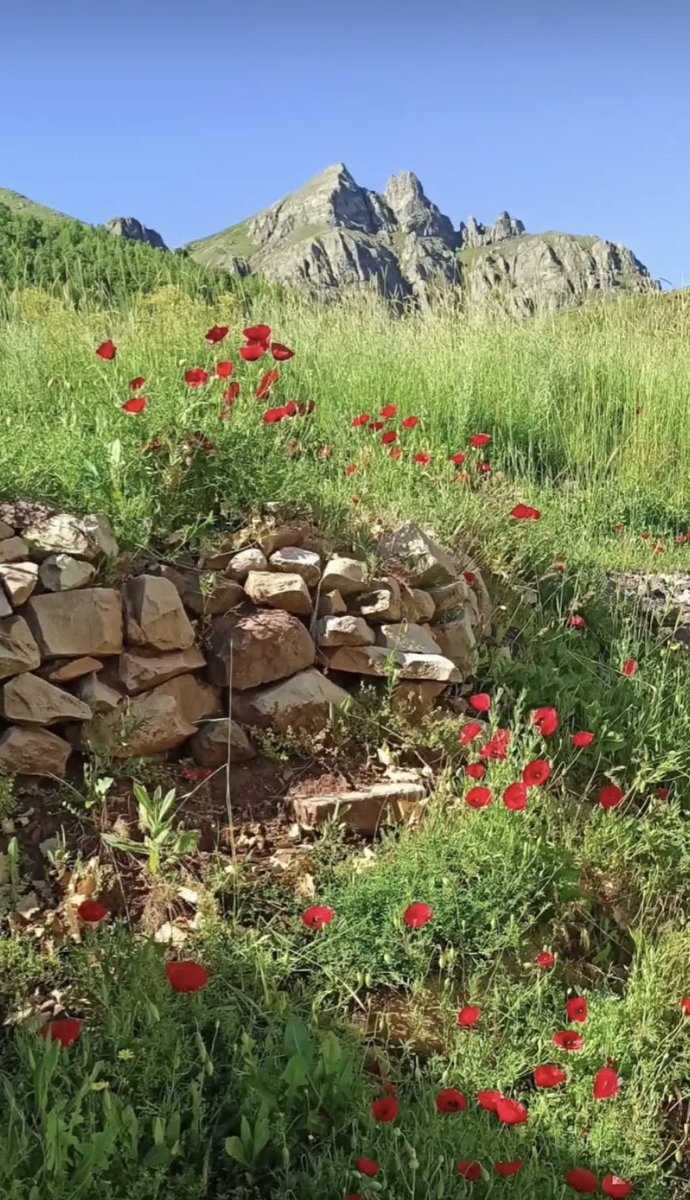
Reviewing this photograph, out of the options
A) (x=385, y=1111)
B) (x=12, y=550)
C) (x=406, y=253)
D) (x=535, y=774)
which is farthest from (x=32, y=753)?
(x=406, y=253)

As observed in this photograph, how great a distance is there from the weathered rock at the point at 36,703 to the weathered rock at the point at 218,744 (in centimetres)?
36

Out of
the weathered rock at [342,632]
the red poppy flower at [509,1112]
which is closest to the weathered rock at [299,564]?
the weathered rock at [342,632]

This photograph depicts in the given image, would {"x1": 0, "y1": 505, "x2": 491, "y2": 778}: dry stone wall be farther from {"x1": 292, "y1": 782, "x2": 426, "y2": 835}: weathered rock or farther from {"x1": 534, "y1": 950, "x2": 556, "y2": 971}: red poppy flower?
{"x1": 534, "y1": 950, "x2": 556, "y2": 971}: red poppy flower

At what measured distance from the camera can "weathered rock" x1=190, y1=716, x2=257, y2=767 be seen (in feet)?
9.58

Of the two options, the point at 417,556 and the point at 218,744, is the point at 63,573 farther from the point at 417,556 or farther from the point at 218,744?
the point at 417,556

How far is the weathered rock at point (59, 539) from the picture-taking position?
2896 mm

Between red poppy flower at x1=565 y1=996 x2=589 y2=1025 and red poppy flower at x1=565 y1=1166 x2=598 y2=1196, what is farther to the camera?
red poppy flower at x1=565 y1=996 x2=589 y2=1025

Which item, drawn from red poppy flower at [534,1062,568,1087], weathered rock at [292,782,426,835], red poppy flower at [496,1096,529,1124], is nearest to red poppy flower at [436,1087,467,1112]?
red poppy flower at [496,1096,529,1124]

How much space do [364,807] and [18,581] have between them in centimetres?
121

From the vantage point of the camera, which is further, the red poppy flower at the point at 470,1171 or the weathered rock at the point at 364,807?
the weathered rock at the point at 364,807

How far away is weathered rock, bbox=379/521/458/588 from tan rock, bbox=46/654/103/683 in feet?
3.79

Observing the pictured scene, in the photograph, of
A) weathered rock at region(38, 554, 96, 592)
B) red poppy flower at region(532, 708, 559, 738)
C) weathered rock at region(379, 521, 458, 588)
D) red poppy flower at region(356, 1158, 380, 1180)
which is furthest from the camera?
weathered rock at region(379, 521, 458, 588)

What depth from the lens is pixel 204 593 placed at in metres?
3.05

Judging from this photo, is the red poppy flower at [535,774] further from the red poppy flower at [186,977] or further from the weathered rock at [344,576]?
the weathered rock at [344,576]
